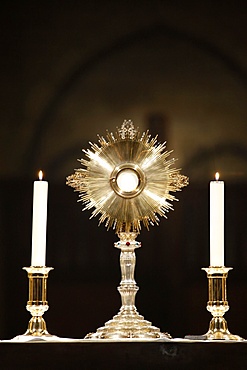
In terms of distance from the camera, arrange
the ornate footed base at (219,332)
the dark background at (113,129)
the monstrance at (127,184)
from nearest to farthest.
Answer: the ornate footed base at (219,332) → the monstrance at (127,184) → the dark background at (113,129)

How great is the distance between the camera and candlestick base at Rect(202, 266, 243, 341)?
86.7 inches

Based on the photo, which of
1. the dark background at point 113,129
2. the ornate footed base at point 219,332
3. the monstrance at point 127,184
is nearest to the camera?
the ornate footed base at point 219,332

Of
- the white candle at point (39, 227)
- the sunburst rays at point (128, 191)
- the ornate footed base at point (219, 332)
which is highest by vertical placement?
the sunburst rays at point (128, 191)

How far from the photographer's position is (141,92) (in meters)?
2.64

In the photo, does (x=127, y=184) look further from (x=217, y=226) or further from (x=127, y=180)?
(x=217, y=226)

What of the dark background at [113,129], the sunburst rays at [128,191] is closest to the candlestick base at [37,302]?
the sunburst rays at [128,191]

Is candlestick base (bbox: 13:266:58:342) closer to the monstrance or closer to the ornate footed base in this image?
the monstrance

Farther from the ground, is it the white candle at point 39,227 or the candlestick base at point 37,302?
the white candle at point 39,227

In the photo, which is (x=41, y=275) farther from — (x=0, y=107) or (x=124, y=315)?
(x=0, y=107)

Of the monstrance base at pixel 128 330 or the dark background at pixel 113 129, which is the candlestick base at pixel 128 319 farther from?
the dark background at pixel 113 129

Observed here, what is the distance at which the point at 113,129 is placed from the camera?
2621 millimetres

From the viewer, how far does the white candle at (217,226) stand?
2227 mm

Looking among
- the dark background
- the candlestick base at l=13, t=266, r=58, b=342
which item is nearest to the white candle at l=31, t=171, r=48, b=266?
the candlestick base at l=13, t=266, r=58, b=342

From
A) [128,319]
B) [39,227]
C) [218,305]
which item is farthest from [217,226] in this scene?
[39,227]
